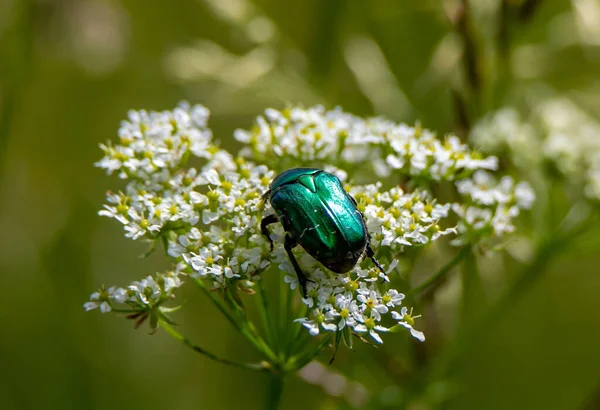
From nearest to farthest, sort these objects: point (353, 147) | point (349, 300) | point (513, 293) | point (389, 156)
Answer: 1. point (349, 300)
2. point (389, 156)
3. point (353, 147)
4. point (513, 293)

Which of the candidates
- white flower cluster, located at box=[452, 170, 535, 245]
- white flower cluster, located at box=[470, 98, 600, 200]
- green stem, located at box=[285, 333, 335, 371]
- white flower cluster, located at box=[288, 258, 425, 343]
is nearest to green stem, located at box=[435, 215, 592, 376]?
white flower cluster, located at box=[470, 98, 600, 200]

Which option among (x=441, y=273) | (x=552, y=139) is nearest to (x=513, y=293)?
(x=441, y=273)

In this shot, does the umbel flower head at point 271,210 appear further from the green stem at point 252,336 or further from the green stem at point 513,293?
the green stem at point 513,293

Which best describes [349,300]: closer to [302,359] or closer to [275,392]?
[302,359]

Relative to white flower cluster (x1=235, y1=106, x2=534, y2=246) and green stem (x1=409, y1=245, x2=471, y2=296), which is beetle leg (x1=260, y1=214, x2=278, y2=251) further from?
green stem (x1=409, y1=245, x2=471, y2=296)

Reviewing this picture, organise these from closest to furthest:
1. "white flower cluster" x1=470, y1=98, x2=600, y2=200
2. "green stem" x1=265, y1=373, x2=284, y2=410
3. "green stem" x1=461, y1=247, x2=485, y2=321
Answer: "green stem" x1=265, y1=373, x2=284, y2=410, "green stem" x1=461, y1=247, x2=485, y2=321, "white flower cluster" x1=470, y1=98, x2=600, y2=200

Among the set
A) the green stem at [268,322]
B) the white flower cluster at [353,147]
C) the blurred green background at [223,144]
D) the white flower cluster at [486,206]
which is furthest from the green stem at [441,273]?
the blurred green background at [223,144]
